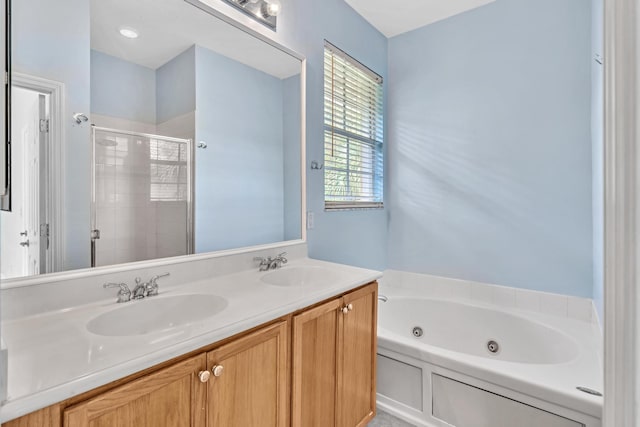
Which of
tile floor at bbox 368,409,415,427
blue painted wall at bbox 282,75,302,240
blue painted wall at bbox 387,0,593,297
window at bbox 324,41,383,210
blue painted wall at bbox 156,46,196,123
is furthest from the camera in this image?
window at bbox 324,41,383,210

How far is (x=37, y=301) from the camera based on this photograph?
987 millimetres

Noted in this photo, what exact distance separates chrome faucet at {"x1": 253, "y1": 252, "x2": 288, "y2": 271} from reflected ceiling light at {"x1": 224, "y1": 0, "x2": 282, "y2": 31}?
4.21 ft

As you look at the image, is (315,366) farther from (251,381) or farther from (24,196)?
(24,196)

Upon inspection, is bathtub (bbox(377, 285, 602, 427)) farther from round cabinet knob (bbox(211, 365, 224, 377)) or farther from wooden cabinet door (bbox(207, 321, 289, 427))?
round cabinet knob (bbox(211, 365, 224, 377))

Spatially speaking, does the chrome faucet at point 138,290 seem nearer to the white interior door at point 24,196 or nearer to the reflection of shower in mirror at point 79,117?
the white interior door at point 24,196

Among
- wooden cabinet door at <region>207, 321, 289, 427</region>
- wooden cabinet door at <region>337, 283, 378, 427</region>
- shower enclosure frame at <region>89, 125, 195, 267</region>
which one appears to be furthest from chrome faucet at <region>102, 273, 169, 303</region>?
wooden cabinet door at <region>337, 283, 378, 427</region>

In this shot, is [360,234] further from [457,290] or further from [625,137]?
[625,137]

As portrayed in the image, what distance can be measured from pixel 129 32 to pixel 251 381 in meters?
1.38

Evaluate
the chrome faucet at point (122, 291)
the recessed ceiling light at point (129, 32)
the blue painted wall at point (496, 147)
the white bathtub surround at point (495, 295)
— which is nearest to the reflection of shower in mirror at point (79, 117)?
the recessed ceiling light at point (129, 32)

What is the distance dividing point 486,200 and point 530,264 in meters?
0.53

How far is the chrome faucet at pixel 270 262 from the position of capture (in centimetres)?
167

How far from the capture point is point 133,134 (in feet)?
4.05

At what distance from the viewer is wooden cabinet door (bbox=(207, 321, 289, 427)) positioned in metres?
0.89

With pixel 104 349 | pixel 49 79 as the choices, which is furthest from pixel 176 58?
pixel 104 349
